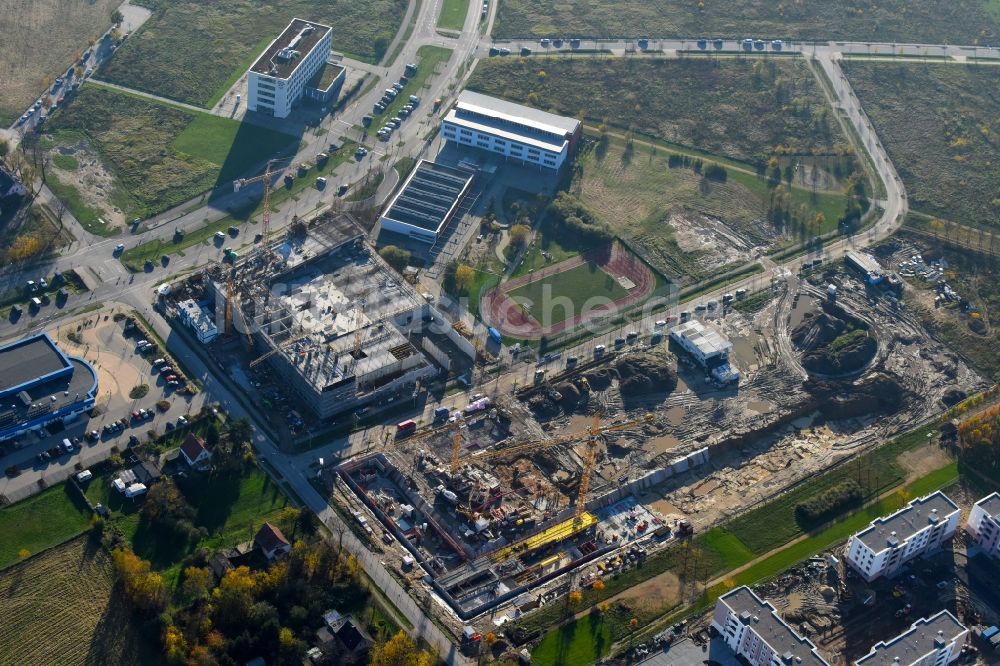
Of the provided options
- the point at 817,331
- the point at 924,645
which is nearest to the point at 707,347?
the point at 817,331

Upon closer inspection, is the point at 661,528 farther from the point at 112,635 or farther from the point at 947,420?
the point at 112,635

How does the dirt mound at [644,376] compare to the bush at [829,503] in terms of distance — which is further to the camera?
the dirt mound at [644,376]

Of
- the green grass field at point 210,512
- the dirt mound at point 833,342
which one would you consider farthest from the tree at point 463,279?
the dirt mound at point 833,342

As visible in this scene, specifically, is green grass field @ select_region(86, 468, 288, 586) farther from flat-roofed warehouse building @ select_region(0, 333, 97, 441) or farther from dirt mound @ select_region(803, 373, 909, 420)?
dirt mound @ select_region(803, 373, 909, 420)

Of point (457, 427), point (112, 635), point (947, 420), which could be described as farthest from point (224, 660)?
point (947, 420)

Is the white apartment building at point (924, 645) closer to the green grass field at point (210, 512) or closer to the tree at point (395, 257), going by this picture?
the green grass field at point (210, 512)

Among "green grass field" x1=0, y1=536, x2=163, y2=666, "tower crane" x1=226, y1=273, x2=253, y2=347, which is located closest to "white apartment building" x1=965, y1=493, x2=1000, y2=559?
"tower crane" x1=226, y1=273, x2=253, y2=347
